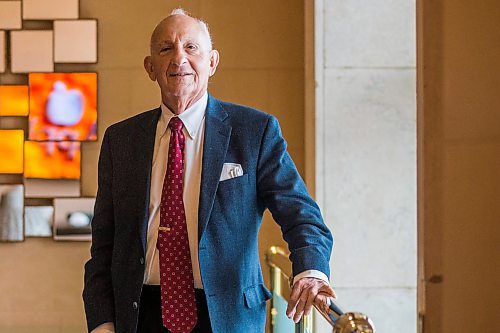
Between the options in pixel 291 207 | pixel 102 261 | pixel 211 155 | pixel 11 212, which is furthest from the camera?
pixel 11 212

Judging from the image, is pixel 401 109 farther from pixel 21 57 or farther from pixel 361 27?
pixel 21 57

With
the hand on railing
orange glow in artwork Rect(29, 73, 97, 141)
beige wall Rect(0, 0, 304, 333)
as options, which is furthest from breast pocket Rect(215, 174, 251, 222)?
orange glow in artwork Rect(29, 73, 97, 141)

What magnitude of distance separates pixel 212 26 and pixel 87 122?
3.24 ft

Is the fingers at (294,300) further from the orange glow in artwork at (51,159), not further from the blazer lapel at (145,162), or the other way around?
the orange glow in artwork at (51,159)

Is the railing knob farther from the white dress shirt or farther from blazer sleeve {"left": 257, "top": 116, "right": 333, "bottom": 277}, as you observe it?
the white dress shirt

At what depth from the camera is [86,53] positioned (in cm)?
570

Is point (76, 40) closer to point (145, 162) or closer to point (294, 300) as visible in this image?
point (145, 162)

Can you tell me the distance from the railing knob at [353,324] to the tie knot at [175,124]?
943 millimetres

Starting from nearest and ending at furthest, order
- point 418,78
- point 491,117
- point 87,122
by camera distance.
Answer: point 491,117
point 418,78
point 87,122

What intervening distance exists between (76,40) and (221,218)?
346cm

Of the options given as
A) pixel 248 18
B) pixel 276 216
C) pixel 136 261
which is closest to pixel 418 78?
pixel 276 216

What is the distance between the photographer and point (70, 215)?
5668mm

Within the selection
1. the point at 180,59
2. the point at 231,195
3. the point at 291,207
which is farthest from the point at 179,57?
the point at 291,207

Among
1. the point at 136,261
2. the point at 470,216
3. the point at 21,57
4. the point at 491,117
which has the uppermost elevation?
the point at 21,57
